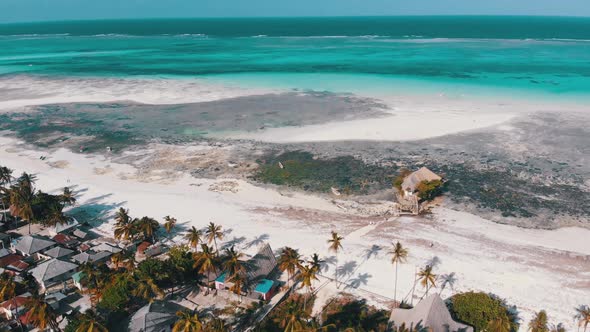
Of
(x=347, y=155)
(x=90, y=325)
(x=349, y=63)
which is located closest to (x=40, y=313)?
(x=90, y=325)

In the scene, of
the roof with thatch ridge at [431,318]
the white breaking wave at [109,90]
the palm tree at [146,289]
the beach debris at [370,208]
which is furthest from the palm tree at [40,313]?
the white breaking wave at [109,90]

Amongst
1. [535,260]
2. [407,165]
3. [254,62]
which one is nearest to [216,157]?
[407,165]

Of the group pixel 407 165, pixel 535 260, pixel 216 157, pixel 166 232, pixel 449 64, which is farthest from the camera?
pixel 449 64

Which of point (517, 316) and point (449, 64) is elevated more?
point (449, 64)

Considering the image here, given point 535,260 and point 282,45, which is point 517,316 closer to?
point 535,260

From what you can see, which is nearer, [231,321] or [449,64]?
[231,321]

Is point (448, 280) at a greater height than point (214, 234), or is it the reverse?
point (214, 234)

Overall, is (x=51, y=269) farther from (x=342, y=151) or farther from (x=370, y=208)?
(x=342, y=151)

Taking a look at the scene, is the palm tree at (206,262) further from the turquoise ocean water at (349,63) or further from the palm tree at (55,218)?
the turquoise ocean water at (349,63)
